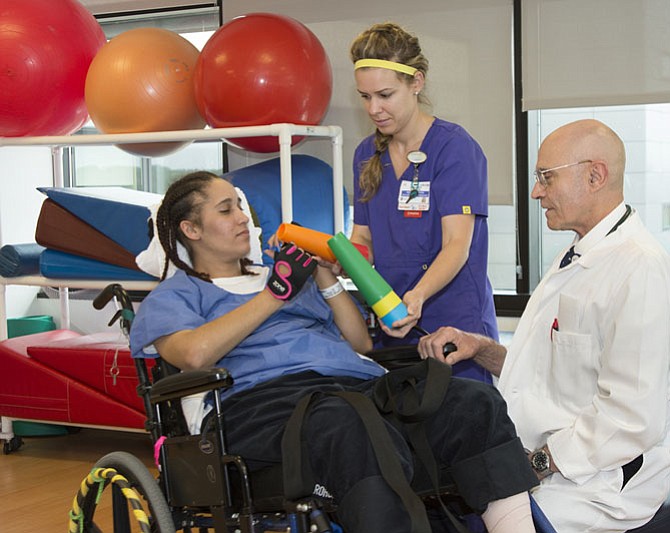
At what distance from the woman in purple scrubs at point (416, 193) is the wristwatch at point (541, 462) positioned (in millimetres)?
682

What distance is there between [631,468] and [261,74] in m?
1.95

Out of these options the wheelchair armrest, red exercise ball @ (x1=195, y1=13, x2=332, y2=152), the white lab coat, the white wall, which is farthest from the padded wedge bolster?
the white lab coat

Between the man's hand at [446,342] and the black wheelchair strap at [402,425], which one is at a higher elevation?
the man's hand at [446,342]

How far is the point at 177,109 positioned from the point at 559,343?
2.06 metres

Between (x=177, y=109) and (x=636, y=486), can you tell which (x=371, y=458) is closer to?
(x=636, y=486)

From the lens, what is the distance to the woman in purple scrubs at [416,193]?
2.58m

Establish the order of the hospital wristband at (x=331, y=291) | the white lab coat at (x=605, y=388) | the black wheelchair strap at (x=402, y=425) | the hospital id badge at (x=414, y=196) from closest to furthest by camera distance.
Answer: the black wheelchair strap at (x=402, y=425) < the white lab coat at (x=605, y=388) < the hospital wristband at (x=331, y=291) < the hospital id badge at (x=414, y=196)

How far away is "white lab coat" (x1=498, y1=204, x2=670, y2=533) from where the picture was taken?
1.82 m

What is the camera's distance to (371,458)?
1.76m

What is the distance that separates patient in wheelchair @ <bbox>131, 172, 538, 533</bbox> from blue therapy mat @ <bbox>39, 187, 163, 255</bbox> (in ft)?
4.05

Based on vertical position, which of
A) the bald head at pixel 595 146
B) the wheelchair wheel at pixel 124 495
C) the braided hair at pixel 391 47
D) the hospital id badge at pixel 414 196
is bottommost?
the wheelchair wheel at pixel 124 495

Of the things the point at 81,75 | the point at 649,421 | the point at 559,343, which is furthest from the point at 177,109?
the point at 649,421

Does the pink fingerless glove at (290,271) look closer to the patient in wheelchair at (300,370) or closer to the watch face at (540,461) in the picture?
the patient in wheelchair at (300,370)

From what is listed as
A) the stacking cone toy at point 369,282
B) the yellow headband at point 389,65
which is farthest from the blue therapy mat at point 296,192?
the stacking cone toy at point 369,282
